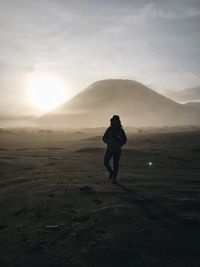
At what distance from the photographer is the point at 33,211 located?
356 inches

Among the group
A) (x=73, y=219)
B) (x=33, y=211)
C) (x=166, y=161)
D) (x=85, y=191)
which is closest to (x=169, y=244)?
(x=73, y=219)

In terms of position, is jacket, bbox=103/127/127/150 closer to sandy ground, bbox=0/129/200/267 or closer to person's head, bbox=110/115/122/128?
person's head, bbox=110/115/122/128

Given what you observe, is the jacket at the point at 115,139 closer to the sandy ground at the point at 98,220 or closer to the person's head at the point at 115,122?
the person's head at the point at 115,122

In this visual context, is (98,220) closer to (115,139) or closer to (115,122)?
(115,139)

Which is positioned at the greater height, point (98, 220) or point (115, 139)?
point (115, 139)

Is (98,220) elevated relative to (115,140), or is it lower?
lower

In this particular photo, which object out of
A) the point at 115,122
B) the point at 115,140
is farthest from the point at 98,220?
the point at 115,122

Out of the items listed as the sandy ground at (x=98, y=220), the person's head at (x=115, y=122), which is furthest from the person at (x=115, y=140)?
the sandy ground at (x=98, y=220)

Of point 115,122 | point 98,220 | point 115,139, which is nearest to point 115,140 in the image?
point 115,139

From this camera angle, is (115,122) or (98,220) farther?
(115,122)

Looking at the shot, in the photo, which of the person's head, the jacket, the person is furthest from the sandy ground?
the person's head

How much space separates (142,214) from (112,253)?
92.6 inches

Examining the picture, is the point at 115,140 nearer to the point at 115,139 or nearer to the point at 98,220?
the point at 115,139

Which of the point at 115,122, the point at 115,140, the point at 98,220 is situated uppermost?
the point at 115,122
